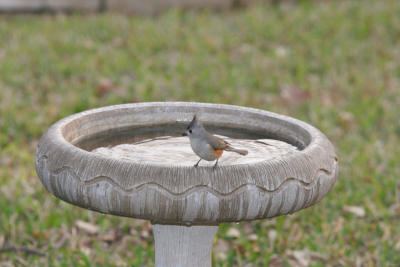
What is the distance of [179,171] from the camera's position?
6.49ft

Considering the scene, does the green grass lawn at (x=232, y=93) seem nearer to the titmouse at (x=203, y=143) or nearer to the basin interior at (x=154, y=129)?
the basin interior at (x=154, y=129)

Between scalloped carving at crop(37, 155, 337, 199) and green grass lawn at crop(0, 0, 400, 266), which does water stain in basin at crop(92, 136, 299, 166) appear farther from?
green grass lawn at crop(0, 0, 400, 266)

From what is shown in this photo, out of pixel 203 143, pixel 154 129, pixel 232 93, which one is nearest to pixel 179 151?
pixel 154 129

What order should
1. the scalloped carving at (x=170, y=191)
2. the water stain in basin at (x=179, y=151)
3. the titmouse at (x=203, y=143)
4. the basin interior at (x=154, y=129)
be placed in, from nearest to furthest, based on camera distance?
the scalloped carving at (x=170, y=191) → the titmouse at (x=203, y=143) → the water stain in basin at (x=179, y=151) → the basin interior at (x=154, y=129)

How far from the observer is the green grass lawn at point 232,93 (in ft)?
11.7

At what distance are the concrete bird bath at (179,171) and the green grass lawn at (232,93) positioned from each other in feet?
3.05

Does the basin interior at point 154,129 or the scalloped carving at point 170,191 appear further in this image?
the basin interior at point 154,129

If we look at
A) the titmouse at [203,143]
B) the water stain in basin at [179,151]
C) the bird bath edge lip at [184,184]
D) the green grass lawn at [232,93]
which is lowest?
the green grass lawn at [232,93]

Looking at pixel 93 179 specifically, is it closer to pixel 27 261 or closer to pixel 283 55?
pixel 27 261

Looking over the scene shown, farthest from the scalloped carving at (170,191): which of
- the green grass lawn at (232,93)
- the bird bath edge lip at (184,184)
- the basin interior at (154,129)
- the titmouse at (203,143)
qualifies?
the green grass lawn at (232,93)

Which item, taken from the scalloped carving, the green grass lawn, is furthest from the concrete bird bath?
the green grass lawn

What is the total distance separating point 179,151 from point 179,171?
56 cm

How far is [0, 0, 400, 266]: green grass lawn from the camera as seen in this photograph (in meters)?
3.57

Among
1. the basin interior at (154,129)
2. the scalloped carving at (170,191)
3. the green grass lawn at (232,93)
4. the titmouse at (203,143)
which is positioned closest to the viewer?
the scalloped carving at (170,191)
